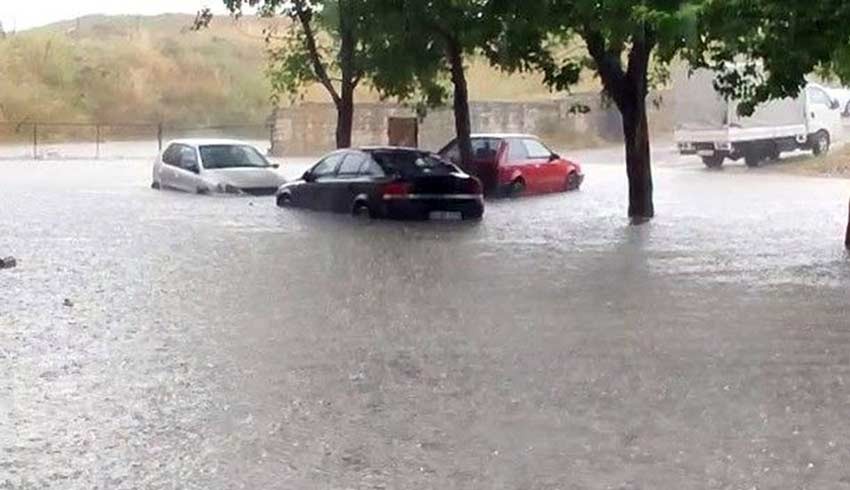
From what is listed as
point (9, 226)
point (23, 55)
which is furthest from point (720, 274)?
point (23, 55)

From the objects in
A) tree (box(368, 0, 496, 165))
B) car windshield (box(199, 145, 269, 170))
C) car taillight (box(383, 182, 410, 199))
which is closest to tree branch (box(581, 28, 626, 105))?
tree (box(368, 0, 496, 165))

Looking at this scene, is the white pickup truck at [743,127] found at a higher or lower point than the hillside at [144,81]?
lower

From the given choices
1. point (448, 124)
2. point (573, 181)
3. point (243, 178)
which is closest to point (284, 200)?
point (243, 178)

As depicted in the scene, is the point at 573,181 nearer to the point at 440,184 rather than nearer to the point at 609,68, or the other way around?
the point at 609,68

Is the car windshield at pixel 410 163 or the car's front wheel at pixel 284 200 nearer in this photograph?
the car windshield at pixel 410 163

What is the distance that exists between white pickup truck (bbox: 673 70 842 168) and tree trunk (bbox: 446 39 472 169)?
660 inches

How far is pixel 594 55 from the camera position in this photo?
87.0ft

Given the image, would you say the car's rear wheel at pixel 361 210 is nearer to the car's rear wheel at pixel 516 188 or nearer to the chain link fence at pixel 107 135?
the car's rear wheel at pixel 516 188

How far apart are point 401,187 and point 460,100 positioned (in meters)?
5.18

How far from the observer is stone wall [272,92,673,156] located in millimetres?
54250

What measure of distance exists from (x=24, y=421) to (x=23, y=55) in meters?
61.4

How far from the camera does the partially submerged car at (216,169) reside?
34.5 meters

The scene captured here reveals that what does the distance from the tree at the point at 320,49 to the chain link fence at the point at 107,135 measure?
69.3 ft

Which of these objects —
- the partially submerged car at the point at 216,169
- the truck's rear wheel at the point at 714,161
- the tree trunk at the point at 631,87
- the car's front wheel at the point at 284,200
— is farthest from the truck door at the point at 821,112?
the car's front wheel at the point at 284,200
